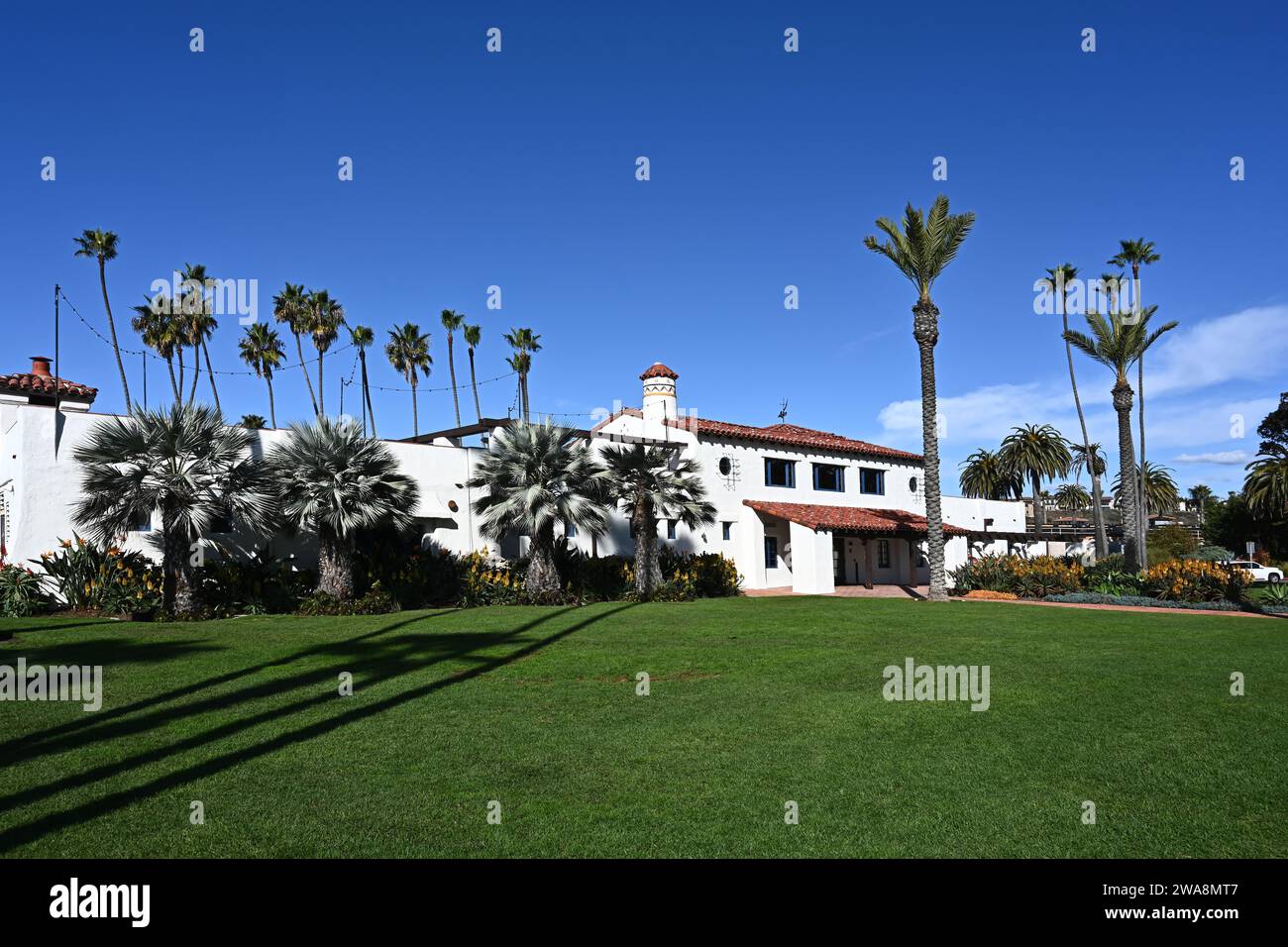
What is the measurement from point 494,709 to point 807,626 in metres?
10.5

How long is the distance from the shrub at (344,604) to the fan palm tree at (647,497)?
7906 mm

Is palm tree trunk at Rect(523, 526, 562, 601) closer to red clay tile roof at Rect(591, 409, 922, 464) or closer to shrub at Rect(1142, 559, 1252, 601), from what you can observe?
red clay tile roof at Rect(591, 409, 922, 464)

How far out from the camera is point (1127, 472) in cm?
3434

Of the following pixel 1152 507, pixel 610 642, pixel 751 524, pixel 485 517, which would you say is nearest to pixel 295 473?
pixel 485 517

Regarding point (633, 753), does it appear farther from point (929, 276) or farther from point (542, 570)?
point (929, 276)

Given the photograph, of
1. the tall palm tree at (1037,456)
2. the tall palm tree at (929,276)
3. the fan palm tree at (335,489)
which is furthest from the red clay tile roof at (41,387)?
the tall palm tree at (1037,456)

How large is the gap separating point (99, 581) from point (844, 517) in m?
26.7

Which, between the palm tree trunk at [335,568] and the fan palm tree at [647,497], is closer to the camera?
the palm tree trunk at [335,568]

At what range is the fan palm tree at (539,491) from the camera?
80.8 ft

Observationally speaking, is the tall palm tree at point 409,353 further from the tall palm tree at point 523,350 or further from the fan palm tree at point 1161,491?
the fan palm tree at point 1161,491

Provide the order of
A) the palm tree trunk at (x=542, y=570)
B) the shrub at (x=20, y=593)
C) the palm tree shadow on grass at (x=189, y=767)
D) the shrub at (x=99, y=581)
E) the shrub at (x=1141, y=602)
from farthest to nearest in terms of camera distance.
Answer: the shrub at (x=1141, y=602)
the palm tree trunk at (x=542, y=570)
the shrub at (x=99, y=581)
the shrub at (x=20, y=593)
the palm tree shadow on grass at (x=189, y=767)

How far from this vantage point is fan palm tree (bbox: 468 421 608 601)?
80.8 feet

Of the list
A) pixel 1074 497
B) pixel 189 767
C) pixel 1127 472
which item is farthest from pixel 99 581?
pixel 1074 497

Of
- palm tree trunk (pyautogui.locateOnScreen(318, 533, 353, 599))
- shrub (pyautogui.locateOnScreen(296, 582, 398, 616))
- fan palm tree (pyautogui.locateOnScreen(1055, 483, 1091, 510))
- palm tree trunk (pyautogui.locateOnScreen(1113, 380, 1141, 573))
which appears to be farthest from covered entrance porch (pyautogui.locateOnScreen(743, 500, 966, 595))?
fan palm tree (pyautogui.locateOnScreen(1055, 483, 1091, 510))
